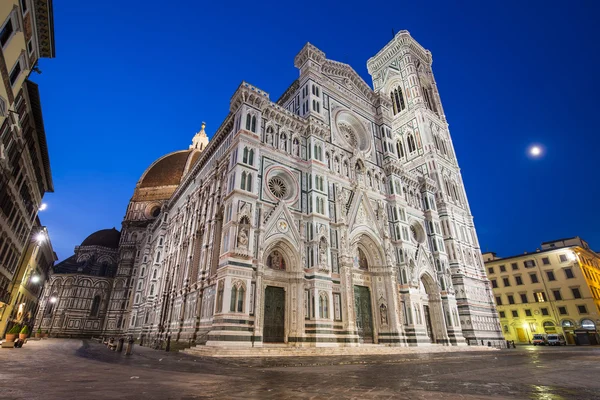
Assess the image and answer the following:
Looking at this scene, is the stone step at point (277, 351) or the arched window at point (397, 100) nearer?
the stone step at point (277, 351)

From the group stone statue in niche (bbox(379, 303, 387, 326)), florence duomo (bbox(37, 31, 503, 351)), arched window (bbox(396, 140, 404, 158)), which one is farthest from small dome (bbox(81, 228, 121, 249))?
arched window (bbox(396, 140, 404, 158))

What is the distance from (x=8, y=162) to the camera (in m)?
16.5

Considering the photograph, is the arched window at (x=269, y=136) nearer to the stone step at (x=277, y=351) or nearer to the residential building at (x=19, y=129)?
the residential building at (x=19, y=129)

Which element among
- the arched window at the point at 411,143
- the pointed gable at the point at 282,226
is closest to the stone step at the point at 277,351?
the pointed gable at the point at 282,226

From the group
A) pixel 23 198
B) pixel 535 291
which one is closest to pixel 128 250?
pixel 23 198

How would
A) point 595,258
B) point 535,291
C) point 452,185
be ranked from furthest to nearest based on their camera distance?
point 595,258, point 535,291, point 452,185

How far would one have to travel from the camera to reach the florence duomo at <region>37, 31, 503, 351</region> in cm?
1844

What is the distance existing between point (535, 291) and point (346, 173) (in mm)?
36258

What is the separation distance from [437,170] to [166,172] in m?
45.4

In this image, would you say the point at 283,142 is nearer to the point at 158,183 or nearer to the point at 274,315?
the point at 274,315

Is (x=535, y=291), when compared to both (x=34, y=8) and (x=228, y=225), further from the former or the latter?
(x=34, y=8)

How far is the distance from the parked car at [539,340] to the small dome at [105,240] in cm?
6175

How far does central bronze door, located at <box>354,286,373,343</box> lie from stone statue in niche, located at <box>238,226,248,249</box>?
9591mm

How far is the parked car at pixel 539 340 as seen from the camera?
3847 cm
